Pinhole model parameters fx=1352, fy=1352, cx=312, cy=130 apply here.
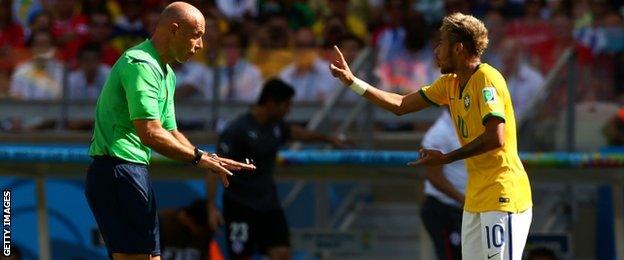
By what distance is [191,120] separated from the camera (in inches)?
528

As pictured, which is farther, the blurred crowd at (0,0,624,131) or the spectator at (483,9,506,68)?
the blurred crowd at (0,0,624,131)

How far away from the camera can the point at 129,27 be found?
15.0 meters

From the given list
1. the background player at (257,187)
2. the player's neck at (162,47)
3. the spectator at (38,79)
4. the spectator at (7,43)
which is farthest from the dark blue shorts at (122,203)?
the spectator at (7,43)

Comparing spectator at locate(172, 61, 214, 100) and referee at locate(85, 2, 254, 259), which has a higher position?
spectator at locate(172, 61, 214, 100)

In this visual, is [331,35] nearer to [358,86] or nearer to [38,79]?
[38,79]

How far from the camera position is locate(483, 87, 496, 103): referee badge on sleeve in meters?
7.69

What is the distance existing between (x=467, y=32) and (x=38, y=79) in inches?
274

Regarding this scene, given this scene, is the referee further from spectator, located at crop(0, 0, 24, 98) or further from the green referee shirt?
spectator, located at crop(0, 0, 24, 98)

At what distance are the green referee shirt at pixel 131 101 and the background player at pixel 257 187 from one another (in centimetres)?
326

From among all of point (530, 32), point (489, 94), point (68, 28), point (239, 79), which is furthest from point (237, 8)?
point (489, 94)

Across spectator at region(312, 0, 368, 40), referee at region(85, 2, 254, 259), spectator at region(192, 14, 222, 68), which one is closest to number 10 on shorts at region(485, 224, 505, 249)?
referee at region(85, 2, 254, 259)

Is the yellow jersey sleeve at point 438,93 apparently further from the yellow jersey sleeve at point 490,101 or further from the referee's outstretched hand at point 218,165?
the referee's outstretched hand at point 218,165

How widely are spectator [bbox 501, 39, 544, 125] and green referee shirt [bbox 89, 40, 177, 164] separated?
17.8 ft

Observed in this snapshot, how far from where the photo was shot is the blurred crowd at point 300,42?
41.7 ft
